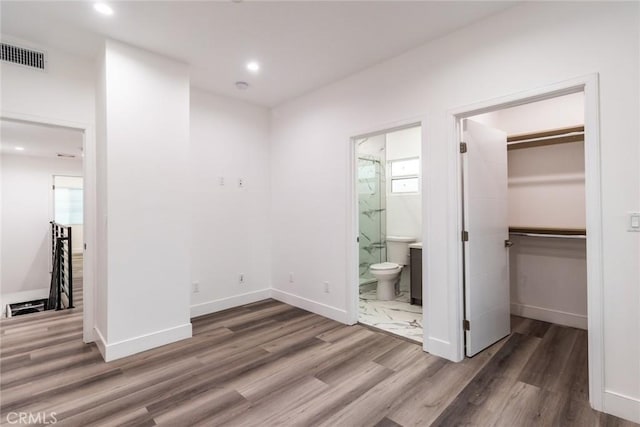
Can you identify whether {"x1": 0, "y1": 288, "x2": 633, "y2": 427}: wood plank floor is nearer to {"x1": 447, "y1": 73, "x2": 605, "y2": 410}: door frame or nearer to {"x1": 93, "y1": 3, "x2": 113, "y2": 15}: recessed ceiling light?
{"x1": 447, "y1": 73, "x2": 605, "y2": 410}: door frame

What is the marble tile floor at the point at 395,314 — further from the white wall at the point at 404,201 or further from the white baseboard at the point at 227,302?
the white baseboard at the point at 227,302

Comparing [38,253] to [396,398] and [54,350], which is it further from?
[396,398]

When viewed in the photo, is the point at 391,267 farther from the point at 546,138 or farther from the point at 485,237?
the point at 546,138

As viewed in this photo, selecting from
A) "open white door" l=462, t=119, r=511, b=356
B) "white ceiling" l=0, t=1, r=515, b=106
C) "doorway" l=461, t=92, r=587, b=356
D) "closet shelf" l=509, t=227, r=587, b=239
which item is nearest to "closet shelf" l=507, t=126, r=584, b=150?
"doorway" l=461, t=92, r=587, b=356

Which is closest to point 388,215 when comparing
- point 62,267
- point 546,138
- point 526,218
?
point 526,218

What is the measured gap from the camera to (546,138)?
319cm

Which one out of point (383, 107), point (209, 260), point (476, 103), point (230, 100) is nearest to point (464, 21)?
point (476, 103)

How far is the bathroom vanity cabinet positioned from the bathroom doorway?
0.6 inches

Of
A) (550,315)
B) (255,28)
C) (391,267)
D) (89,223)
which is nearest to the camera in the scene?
(255,28)

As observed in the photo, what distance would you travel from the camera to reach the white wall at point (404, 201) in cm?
460

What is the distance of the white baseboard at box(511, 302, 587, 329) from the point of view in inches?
124

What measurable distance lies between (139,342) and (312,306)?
191 cm

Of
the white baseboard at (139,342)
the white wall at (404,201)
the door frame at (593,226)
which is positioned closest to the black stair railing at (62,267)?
the white baseboard at (139,342)

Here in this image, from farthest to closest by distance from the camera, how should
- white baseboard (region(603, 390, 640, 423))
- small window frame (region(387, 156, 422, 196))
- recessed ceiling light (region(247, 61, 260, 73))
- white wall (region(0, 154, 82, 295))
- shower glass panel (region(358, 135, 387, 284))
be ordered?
white wall (region(0, 154, 82, 295))
shower glass panel (region(358, 135, 387, 284))
small window frame (region(387, 156, 422, 196))
recessed ceiling light (region(247, 61, 260, 73))
white baseboard (region(603, 390, 640, 423))
